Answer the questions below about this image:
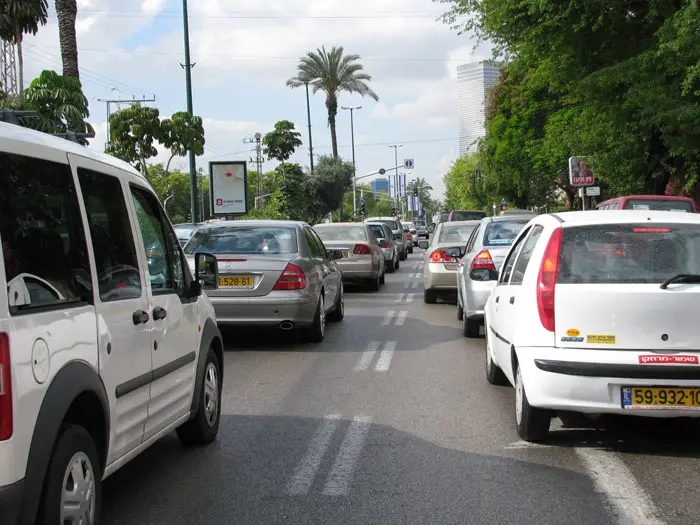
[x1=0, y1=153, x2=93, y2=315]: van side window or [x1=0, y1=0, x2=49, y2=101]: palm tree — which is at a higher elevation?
[x1=0, y1=0, x2=49, y2=101]: palm tree

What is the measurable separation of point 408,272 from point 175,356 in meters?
23.5

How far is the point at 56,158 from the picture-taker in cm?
392

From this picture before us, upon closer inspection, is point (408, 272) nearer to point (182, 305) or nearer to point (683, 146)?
point (683, 146)

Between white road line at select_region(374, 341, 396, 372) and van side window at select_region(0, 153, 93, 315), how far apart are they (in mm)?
5872

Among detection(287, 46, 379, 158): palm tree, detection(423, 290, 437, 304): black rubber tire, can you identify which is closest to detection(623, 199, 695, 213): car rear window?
detection(423, 290, 437, 304): black rubber tire

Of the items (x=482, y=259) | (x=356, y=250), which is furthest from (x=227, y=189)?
(x=482, y=259)

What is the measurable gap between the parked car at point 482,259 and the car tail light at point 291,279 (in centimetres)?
200

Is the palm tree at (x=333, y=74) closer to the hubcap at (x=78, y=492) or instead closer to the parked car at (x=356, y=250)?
the parked car at (x=356, y=250)

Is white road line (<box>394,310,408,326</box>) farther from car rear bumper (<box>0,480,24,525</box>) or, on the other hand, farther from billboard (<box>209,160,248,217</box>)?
A: billboard (<box>209,160,248,217</box>)

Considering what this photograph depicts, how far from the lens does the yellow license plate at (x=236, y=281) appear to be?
10883mm

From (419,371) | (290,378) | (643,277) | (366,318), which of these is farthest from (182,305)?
(366,318)

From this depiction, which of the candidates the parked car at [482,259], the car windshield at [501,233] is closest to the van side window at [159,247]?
the parked car at [482,259]

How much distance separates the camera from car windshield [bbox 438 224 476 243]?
1675 centimetres

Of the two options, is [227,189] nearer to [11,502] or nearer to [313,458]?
[313,458]
